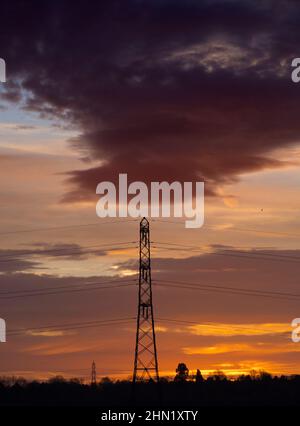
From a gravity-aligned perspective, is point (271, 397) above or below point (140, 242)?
below

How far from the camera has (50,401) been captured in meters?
188
